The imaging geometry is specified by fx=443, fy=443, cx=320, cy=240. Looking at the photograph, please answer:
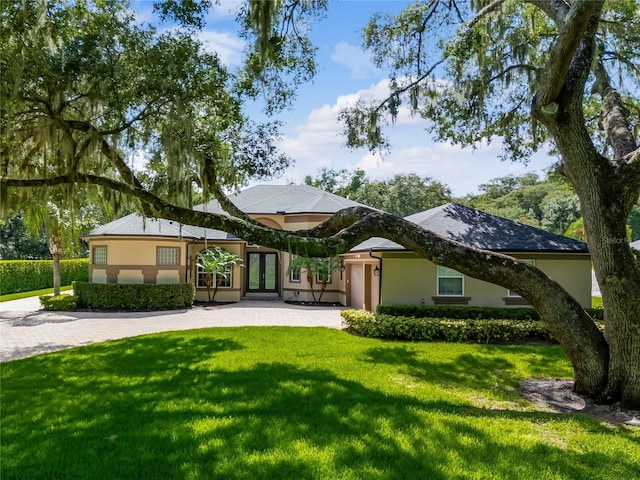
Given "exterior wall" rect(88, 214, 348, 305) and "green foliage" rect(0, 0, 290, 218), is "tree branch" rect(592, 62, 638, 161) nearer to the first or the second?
"green foliage" rect(0, 0, 290, 218)

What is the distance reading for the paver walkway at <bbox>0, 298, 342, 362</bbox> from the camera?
1082cm

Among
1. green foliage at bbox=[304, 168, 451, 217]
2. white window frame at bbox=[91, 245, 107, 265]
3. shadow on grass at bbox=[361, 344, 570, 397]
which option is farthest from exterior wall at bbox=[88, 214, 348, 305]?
green foliage at bbox=[304, 168, 451, 217]

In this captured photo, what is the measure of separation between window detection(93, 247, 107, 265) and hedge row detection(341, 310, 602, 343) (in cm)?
1133

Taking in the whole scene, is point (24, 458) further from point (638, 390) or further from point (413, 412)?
point (638, 390)

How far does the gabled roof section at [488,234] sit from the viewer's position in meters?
12.8

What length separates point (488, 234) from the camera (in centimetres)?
1354

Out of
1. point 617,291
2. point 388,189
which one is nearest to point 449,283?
point 617,291

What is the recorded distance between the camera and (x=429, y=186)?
3928 cm

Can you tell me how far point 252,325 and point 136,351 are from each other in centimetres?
420

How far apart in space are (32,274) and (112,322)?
13.4m

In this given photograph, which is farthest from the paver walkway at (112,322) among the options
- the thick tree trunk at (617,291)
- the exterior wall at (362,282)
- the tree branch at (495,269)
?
the thick tree trunk at (617,291)

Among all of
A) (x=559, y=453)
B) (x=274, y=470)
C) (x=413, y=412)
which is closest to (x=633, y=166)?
(x=559, y=453)

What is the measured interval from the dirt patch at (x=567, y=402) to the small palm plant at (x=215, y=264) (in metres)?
13.3

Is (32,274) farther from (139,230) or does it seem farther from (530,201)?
(530,201)
